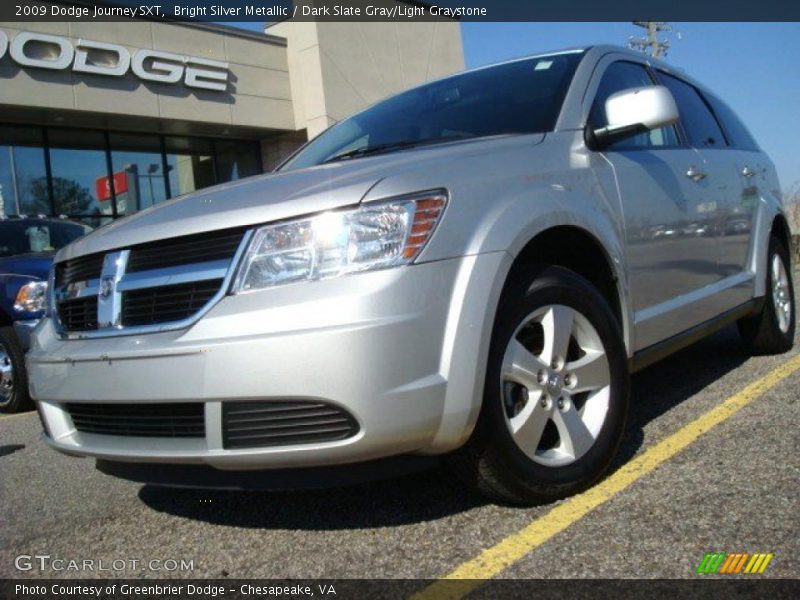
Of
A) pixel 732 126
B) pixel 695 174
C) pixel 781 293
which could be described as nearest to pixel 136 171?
pixel 732 126

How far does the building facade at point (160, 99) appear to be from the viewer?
45.2ft

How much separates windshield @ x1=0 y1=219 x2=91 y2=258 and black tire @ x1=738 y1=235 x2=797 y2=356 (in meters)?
5.25

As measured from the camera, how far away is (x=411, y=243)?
2268 mm

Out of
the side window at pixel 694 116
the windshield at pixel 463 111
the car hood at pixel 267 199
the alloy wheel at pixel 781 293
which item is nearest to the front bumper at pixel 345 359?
the car hood at pixel 267 199

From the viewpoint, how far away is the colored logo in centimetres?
207

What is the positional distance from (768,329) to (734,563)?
9.70 ft

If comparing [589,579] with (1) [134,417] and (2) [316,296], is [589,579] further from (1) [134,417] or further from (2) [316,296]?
(1) [134,417]

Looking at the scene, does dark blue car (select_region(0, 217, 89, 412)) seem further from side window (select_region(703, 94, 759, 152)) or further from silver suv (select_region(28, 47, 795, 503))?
side window (select_region(703, 94, 759, 152))

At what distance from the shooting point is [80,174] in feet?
48.8

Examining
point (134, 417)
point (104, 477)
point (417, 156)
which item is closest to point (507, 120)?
point (417, 156)

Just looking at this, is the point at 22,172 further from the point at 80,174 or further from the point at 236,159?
the point at 236,159

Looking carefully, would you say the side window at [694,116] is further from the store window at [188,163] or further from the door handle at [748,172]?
the store window at [188,163]

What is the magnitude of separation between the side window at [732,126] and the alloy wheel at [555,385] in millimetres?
2511

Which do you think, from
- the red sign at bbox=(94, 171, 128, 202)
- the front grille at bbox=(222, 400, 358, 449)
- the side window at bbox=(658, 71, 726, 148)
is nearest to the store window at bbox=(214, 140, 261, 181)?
the red sign at bbox=(94, 171, 128, 202)
